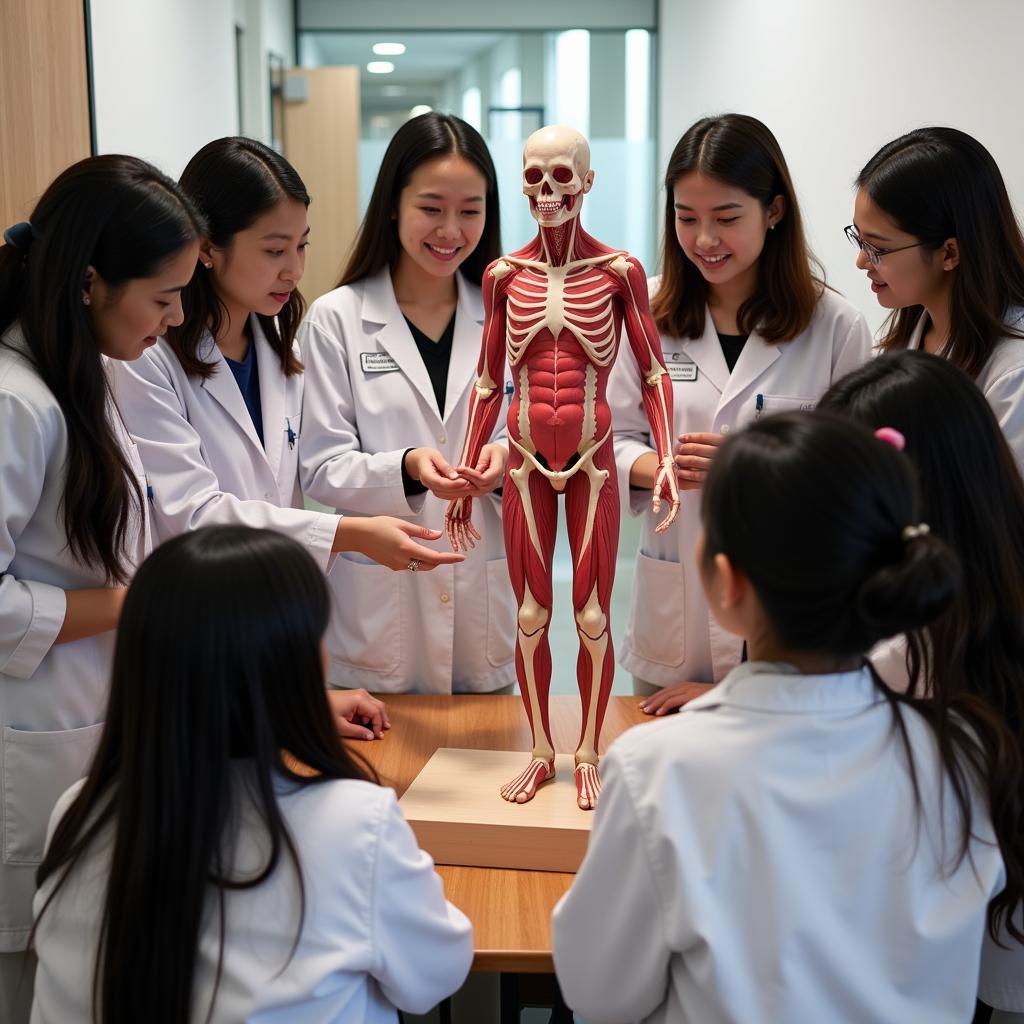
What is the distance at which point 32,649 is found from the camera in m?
1.49

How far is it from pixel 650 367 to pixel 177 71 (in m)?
3.06

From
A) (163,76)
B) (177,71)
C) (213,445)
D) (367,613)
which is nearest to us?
(213,445)

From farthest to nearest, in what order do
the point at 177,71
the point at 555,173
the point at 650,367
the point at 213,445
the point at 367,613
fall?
1. the point at 177,71
2. the point at 367,613
3. the point at 213,445
4. the point at 650,367
5. the point at 555,173

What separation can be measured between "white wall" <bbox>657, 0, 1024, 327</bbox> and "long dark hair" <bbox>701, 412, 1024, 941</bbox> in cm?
251

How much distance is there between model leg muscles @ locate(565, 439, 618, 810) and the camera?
178 cm

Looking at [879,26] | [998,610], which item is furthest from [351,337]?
[879,26]

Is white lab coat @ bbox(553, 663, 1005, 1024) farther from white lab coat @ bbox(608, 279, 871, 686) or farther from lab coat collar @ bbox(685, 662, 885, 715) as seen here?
white lab coat @ bbox(608, 279, 871, 686)

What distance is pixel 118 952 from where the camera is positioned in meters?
1.01

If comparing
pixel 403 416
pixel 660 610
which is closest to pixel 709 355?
pixel 660 610

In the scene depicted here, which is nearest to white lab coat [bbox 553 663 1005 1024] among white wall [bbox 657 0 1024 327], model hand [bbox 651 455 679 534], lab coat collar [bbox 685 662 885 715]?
lab coat collar [bbox 685 662 885 715]

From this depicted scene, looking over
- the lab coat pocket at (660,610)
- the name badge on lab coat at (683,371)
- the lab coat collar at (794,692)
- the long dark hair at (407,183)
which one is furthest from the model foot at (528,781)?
the long dark hair at (407,183)

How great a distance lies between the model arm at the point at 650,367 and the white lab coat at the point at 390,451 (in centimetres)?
47

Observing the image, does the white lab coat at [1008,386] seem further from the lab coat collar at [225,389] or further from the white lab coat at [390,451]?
the lab coat collar at [225,389]

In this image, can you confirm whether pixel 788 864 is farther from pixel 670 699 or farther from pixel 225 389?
pixel 225 389
